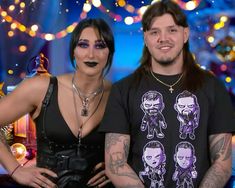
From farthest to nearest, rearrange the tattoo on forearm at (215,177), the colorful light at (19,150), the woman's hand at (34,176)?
the colorful light at (19,150) < the woman's hand at (34,176) < the tattoo on forearm at (215,177)

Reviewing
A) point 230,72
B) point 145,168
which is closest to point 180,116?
point 145,168

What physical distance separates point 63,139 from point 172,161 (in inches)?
22.0

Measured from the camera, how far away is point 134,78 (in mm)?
1700

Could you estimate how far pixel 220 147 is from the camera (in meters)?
1.62

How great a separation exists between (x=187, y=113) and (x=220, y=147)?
189mm

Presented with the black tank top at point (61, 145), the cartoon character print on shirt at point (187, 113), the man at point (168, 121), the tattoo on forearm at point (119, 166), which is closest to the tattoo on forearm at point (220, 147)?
the man at point (168, 121)

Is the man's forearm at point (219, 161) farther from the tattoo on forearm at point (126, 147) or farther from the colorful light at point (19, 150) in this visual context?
the colorful light at point (19, 150)

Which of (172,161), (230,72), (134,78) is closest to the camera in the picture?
(172,161)

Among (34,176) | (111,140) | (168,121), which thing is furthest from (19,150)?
(168,121)

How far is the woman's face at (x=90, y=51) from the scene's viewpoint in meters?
1.92

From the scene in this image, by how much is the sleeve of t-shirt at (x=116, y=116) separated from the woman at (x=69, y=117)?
308 mm

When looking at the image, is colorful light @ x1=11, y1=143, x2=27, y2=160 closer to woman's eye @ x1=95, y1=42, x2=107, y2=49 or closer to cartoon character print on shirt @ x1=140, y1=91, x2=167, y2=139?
woman's eye @ x1=95, y1=42, x2=107, y2=49

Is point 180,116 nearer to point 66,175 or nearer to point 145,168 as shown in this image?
point 145,168

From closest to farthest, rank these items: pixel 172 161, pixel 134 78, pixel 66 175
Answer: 1. pixel 172 161
2. pixel 134 78
3. pixel 66 175
